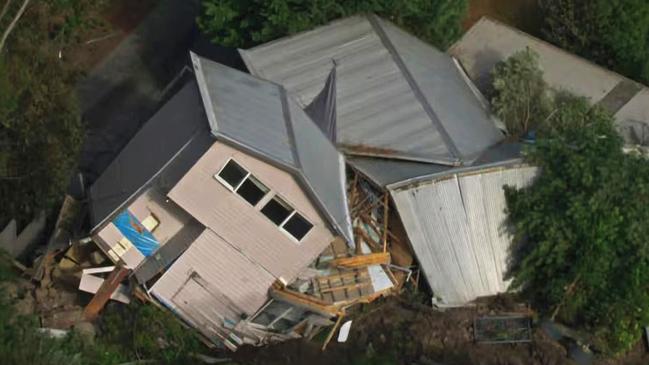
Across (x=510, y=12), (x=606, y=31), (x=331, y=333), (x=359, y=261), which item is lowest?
(x=331, y=333)

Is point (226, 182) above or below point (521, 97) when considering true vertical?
below

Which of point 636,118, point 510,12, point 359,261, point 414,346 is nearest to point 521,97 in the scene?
point 636,118

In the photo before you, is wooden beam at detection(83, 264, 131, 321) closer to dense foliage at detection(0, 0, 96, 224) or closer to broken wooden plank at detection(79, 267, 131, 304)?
broken wooden plank at detection(79, 267, 131, 304)

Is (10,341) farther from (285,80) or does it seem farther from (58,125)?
(285,80)

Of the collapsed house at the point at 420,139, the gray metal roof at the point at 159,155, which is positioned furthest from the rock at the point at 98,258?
the collapsed house at the point at 420,139

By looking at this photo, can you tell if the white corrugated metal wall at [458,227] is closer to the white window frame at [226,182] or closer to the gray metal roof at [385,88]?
the gray metal roof at [385,88]

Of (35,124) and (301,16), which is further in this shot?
(301,16)

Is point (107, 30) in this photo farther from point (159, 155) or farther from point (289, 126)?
point (289, 126)
